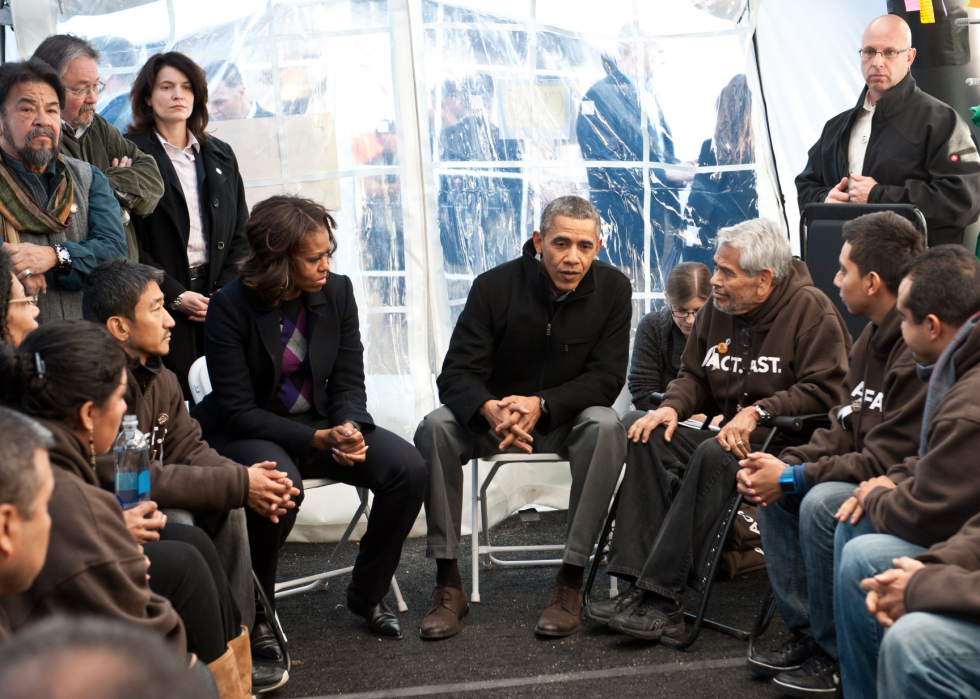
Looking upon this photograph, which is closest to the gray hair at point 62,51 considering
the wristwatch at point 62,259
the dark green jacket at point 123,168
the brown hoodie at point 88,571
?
the dark green jacket at point 123,168

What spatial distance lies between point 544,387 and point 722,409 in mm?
690

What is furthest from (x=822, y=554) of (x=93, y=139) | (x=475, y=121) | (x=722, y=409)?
(x=93, y=139)

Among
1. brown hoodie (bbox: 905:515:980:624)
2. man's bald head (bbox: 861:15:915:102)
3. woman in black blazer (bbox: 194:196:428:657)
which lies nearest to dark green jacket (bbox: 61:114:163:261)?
woman in black blazer (bbox: 194:196:428:657)

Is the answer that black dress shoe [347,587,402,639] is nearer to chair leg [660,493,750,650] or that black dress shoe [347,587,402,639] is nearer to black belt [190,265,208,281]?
chair leg [660,493,750,650]

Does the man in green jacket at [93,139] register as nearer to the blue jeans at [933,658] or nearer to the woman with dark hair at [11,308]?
the woman with dark hair at [11,308]

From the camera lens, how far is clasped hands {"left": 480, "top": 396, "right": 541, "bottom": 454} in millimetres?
3416

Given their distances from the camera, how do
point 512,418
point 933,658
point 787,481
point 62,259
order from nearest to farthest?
point 933,658 → point 787,481 → point 62,259 → point 512,418

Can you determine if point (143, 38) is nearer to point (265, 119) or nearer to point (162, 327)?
point (265, 119)

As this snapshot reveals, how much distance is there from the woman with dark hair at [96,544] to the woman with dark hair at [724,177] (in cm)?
332

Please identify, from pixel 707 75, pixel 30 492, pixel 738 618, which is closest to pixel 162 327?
pixel 30 492

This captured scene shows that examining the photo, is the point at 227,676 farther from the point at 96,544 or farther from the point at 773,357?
the point at 773,357

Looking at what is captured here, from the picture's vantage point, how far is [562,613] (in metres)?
3.23

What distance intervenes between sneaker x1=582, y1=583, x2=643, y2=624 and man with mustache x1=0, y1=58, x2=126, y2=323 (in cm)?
209

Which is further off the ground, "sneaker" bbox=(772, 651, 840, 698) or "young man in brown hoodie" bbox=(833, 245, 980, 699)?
"young man in brown hoodie" bbox=(833, 245, 980, 699)
